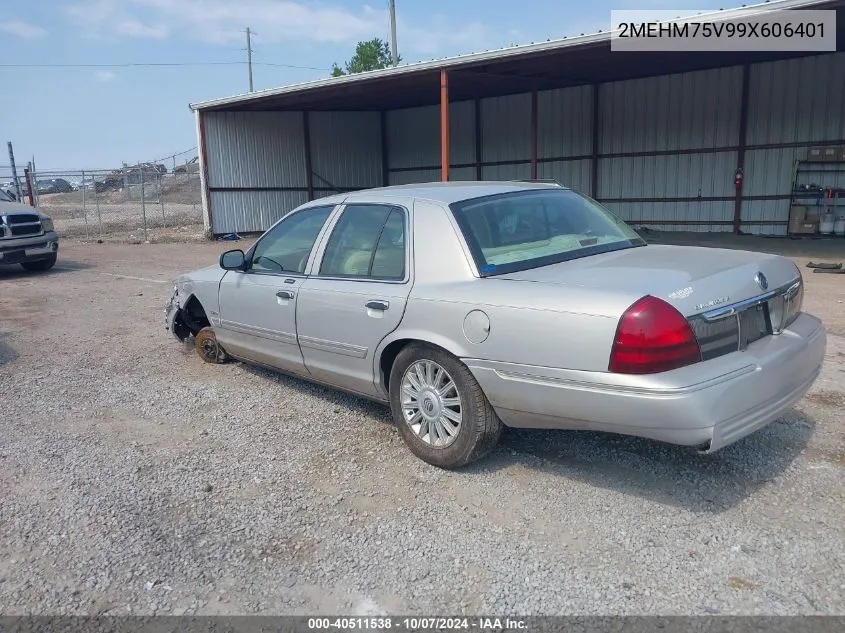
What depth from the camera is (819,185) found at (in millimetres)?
16297

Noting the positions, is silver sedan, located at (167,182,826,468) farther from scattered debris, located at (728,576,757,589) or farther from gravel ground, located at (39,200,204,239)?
gravel ground, located at (39,200,204,239)

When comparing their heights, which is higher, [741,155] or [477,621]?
[741,155]

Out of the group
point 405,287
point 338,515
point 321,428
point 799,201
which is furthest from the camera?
point 799,201

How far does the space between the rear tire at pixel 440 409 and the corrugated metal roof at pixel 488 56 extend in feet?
30.9

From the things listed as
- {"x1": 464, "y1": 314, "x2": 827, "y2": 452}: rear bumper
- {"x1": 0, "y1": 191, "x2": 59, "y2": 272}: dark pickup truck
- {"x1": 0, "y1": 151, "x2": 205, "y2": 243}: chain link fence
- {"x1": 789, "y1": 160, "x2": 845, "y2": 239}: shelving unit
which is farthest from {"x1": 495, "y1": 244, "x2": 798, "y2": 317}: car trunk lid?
{"x1": 0, "y1": 151, "x2": 205, "y2": 243}: chain link fence

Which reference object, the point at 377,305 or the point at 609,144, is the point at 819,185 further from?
the point at 377,305

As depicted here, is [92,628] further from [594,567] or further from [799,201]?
[799,201]

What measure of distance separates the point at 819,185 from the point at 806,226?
100 centimetres

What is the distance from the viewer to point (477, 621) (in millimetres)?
2605

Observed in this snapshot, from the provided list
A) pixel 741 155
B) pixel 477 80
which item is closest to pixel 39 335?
pixel 477 80

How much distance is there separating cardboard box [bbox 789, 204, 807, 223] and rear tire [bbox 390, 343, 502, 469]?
51.3 ft

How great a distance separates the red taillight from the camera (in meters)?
3.00

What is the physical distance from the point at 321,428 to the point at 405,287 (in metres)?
1.25

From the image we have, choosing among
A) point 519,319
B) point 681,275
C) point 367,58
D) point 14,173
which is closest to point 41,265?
point 14,173
